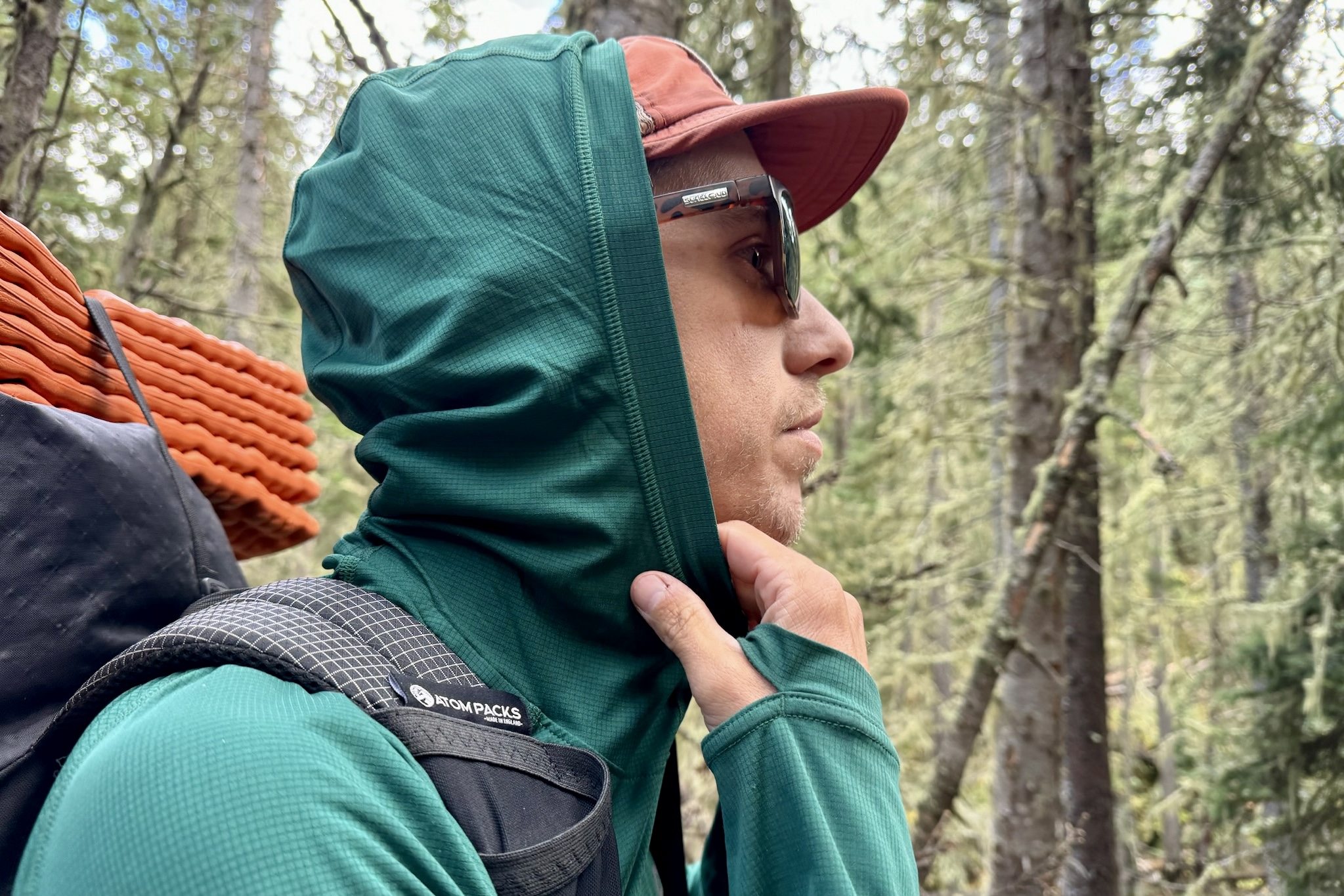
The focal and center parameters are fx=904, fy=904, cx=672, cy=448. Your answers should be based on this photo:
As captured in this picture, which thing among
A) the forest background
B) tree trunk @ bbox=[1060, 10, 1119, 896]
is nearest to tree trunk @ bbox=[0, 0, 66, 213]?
the forest background

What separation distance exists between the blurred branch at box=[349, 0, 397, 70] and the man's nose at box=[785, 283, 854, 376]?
67.0 inches

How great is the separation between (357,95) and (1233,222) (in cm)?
593

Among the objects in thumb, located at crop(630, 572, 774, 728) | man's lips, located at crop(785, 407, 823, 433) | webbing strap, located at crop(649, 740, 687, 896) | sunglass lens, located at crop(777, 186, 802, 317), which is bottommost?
webbing strap, located at crop(649, 740, 687, 896)

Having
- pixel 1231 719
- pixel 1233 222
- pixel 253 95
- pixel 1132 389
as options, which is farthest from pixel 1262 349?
pixel 1132 389

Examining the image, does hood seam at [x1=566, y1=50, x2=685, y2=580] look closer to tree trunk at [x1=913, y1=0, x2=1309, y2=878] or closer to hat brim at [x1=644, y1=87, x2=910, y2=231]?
hat brim at [x1=644, y1=87, x2=910, y2=231]

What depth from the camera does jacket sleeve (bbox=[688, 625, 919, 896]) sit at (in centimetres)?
116

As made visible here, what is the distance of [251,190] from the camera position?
811cm

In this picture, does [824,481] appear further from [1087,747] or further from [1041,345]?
[1087,747]

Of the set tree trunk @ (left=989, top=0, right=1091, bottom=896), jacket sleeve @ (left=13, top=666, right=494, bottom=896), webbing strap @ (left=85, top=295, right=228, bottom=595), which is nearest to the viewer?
jacket sleeve @ (left=13, top=666, right=494, bottom=896)

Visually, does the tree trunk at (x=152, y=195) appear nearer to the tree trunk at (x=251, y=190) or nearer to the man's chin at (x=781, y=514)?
the man's chin at (x=781, y=514)

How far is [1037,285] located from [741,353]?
3674mm

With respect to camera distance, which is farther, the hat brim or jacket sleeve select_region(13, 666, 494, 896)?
the hat brim

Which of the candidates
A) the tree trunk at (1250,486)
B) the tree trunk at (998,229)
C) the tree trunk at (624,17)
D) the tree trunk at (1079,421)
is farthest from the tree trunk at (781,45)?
the tree trunk at (1250,486)

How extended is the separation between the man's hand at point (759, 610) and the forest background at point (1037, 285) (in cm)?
209
